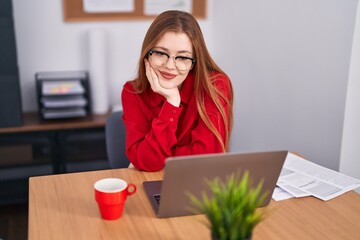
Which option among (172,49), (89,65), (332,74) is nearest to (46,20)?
(89,65)

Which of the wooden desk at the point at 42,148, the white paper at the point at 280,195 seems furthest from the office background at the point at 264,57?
the white paper at the point at 280,195

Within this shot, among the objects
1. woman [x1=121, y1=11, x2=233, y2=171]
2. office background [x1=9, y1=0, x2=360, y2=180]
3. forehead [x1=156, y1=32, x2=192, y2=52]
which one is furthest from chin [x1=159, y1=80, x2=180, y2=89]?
office background [x1=9, y1=0, x2=360, y2=180]

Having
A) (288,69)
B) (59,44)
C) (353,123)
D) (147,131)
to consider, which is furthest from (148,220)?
(59,44)

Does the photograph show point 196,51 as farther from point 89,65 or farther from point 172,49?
point 89,65

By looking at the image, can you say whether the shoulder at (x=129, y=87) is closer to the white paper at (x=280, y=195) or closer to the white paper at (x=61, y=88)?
the white paper at (x=280, y=195)

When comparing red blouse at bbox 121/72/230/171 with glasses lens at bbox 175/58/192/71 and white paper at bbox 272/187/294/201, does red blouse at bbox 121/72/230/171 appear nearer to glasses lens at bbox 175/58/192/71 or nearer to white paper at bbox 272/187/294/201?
glasses lens at bbox 175/58/192/71

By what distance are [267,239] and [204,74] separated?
68 cm

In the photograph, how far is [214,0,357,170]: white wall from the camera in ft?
6.04

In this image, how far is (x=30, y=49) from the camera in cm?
270

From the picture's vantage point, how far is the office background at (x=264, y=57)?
186 centimetres

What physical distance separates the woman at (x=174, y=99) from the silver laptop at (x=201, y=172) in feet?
1.20

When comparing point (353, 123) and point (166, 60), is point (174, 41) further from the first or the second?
point (353, 123)

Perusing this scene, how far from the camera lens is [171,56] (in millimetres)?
1441

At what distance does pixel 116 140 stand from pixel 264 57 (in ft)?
3.51
